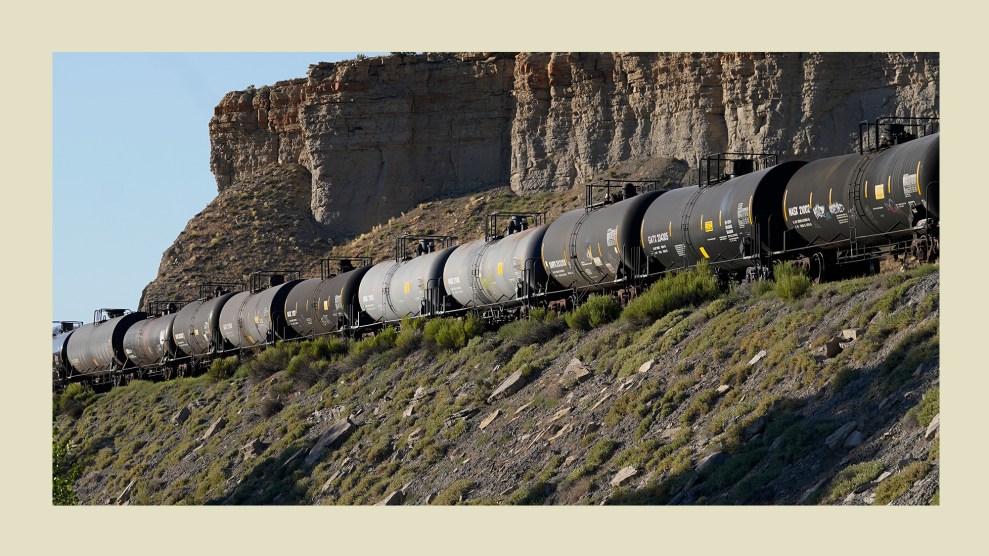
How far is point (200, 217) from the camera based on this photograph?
96062mm

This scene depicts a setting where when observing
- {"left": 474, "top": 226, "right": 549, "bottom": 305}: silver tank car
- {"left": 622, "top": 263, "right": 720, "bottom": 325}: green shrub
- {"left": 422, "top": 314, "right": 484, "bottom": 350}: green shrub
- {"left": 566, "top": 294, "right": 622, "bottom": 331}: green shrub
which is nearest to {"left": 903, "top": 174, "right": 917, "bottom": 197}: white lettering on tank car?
{"left": 622, "top": 263, "right": 720, "bottom": 325}: green shrub

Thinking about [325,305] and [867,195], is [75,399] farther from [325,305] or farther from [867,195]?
[867,195]

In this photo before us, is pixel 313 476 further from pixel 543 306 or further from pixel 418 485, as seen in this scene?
pixel 543 306

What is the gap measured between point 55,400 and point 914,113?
42.5m

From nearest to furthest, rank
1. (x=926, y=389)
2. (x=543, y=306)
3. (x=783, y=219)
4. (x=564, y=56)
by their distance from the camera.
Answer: (x=926, y=389)
(x=783, y=219)
(x=543, y=306)
(x=564, y=56)

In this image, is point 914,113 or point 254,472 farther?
point 914,113

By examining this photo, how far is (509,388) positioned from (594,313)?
3.60 metres

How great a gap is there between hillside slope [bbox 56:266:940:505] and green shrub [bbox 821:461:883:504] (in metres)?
0.03

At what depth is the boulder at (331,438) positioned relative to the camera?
95.9ft

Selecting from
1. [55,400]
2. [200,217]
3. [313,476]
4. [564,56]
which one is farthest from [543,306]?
[200,217]

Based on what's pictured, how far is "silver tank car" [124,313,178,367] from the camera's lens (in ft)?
182

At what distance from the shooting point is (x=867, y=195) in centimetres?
2459

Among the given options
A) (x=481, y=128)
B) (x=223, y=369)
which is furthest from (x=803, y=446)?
(x=481, y=128)

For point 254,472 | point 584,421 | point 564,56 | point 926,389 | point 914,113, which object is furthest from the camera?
point 564,56
